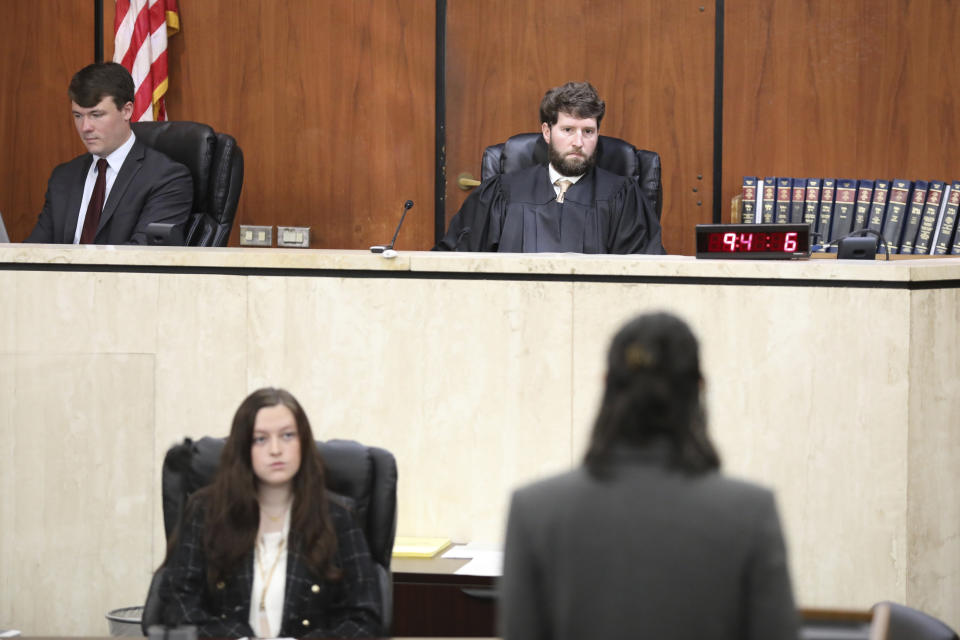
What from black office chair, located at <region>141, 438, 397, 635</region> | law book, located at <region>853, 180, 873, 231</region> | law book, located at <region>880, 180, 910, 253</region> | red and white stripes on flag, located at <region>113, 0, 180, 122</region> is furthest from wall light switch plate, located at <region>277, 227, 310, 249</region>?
black office chair, located at <region>141, 438, 397, 635</region>

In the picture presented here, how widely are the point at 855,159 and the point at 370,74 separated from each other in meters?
2.17

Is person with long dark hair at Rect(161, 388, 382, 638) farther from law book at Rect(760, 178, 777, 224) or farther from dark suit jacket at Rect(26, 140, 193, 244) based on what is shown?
law book at Rect(760, 178, 777, 224)

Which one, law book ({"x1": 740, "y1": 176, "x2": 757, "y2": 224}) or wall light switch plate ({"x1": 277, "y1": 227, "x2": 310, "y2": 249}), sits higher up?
law book ({"x1": 740, "y1": 176, "x2": 757, "y2": 224})

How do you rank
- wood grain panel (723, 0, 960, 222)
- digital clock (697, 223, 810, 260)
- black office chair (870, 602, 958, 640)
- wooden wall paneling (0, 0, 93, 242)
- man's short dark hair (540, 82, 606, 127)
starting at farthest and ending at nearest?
wooden wall paneling (0, 0, 93, 242) < wood grain panel (723, 0, 960, 222) < man's short dark hair (540, 82, 606, 127) < digital clock (697, 223, 810, 260) < black office chair (870, 602, 958, 640)

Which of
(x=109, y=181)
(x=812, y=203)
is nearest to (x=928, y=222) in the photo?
(x=812, y=203)

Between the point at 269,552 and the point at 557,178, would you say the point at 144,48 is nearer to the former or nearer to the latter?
the point at 557,178

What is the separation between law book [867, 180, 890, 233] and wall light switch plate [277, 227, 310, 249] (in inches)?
94.9

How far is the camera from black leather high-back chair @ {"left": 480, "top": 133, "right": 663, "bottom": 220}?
4.62 meters

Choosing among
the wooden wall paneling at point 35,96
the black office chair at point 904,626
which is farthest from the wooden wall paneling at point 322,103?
the black office chair at point 904,626

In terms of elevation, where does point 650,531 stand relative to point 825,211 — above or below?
below

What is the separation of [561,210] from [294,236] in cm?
163

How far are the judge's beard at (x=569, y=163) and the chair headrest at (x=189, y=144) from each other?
1.20 meters

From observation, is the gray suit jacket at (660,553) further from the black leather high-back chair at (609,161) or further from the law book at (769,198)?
the law book at (769,198)

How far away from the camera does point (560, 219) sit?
454cm
